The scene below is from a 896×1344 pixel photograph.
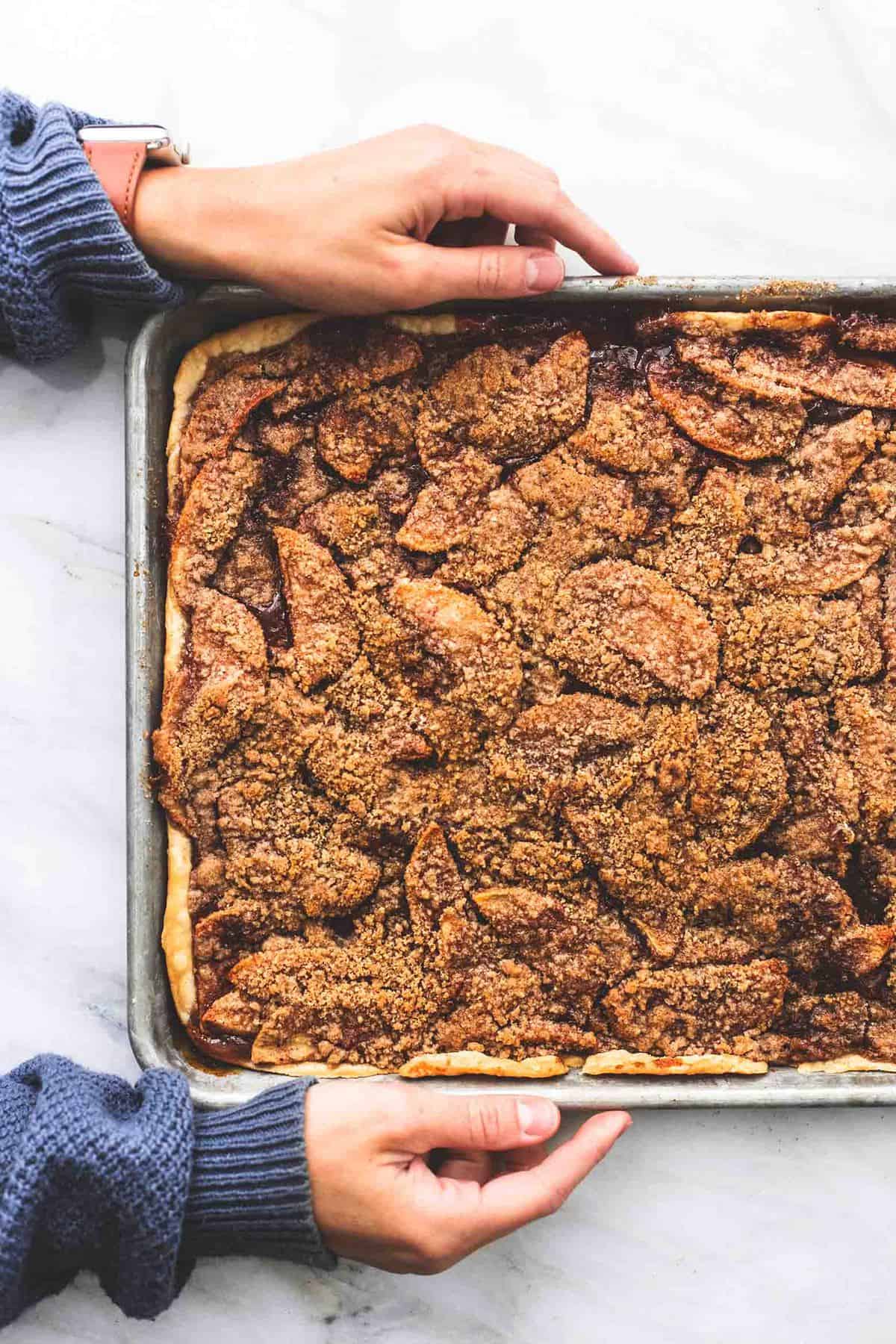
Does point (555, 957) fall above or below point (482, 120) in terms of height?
below

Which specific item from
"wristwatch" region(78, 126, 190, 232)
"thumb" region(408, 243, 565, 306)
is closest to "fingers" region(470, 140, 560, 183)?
"thumb" region(408, 243, 565, 306)

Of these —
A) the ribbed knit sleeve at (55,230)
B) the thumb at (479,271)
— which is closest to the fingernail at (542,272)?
the thumb at (479,271)

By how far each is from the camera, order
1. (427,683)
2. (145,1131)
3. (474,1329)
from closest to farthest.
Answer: (145,1131) < (427,683) < (474,1329)

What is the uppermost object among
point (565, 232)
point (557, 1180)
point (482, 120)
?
point (482, 120)

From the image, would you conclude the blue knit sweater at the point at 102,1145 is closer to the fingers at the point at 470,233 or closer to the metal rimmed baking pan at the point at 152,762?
the metal rimmed baking pan at the point at 152,762

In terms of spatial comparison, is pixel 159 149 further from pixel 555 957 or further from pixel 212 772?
pixel 555 957

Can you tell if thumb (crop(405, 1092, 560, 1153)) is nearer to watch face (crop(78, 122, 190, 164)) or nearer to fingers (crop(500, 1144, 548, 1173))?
fingers (crop(500, 1144, 548, 1173))

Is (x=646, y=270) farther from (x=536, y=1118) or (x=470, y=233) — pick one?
(x=536, y=1118)

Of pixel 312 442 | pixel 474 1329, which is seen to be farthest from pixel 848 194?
pixel 474 1329
